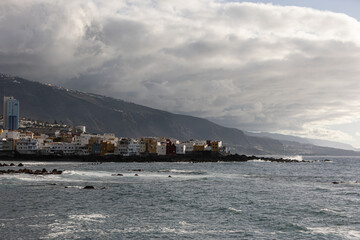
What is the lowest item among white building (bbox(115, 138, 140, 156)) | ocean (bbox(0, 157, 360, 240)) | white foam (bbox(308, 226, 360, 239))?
white foam (bbox(308, 226, 360, 239))

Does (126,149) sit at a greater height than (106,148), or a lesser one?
lesser

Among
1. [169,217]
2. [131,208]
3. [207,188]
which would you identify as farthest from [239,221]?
[207,188]

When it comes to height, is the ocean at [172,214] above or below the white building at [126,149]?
below

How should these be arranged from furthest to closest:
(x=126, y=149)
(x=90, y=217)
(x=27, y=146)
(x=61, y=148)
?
(x=126, y=149) < (x=61, y=148) < (x=27, y=146) < (x=90, y=217)

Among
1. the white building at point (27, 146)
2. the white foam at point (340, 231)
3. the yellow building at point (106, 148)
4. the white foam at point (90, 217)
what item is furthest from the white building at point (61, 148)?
the white foam at point (340, 231)

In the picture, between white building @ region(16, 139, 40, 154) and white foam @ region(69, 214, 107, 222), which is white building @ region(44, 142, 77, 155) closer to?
white building @ region(16, 139, 40, 154)

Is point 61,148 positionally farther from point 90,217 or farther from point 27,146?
point 90,217

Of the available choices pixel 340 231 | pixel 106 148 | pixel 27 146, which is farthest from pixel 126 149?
pixel 340 231

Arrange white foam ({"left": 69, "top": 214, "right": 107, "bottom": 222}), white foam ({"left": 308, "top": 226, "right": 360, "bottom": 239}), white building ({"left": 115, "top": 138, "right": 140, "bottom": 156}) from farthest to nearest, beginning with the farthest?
white building ({"left": 115, "top": 138, "right": 140, "bottom": 156}), white foam ({"left": 69, "top": 214, "right": 107, "bottom": 222}), white foam ({"left": 308, "top": 226, "right": 360, "bottom": 239})

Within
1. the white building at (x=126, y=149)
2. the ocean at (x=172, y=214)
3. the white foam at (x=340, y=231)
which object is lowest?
the white foam at (x=340, y=231)

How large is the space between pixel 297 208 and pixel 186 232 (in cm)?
1624

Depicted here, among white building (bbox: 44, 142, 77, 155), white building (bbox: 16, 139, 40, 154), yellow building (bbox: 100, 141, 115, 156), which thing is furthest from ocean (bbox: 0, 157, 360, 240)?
yellow building (bbox: 100, 141, 115, 156)

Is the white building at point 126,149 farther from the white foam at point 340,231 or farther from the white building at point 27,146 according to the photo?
the white foam at point 340,231

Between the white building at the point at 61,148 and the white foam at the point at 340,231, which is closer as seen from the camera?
the white foam at the point at 340,231
